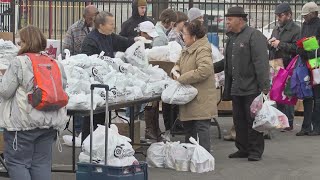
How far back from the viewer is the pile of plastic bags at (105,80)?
7457mm

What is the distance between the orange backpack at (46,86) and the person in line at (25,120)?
2.0 inches

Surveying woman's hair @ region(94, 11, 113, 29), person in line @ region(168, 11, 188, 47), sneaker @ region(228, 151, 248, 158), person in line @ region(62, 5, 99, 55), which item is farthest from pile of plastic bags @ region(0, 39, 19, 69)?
person in line @ region(168, 11, 188, 47)

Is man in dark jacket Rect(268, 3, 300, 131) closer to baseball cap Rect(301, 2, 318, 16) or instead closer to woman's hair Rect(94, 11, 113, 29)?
baseball cap Rect(301, 2, 318, 16)

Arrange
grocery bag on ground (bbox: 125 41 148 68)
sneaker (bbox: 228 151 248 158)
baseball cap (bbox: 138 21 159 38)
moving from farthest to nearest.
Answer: baseball cap (bbox: 138 21 159 38) → sneaker (bbox: 228 151 248 158) → grocery bag on ground (bbox: 125 41 148 68)

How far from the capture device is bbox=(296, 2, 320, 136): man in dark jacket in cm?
1141

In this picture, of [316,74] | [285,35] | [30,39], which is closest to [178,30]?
[285,35]

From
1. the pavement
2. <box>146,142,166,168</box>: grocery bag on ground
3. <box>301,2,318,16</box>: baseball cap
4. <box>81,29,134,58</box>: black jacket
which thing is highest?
<box>301,2,318,16</box>: baseball cap

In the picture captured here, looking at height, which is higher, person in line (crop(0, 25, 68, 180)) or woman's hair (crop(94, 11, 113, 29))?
woman's hair (crop(94, 11, 113, 29))

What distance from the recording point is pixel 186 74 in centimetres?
853

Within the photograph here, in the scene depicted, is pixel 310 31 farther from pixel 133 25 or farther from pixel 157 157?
pixel 157 157

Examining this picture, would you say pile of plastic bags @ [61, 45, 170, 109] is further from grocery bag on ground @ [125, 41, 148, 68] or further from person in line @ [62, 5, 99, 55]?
person in line @ [62, 5, 99, 55]

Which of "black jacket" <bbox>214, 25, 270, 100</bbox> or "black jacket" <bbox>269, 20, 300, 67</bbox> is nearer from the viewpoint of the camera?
"black jacket" <bbox>214, 25, 270, 100</bbox>

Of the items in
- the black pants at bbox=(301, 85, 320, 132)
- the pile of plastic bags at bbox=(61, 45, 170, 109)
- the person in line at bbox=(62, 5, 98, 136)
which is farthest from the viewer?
the black pants at bbox=(301, 85, 320, 132)

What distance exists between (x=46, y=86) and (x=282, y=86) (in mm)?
6089
